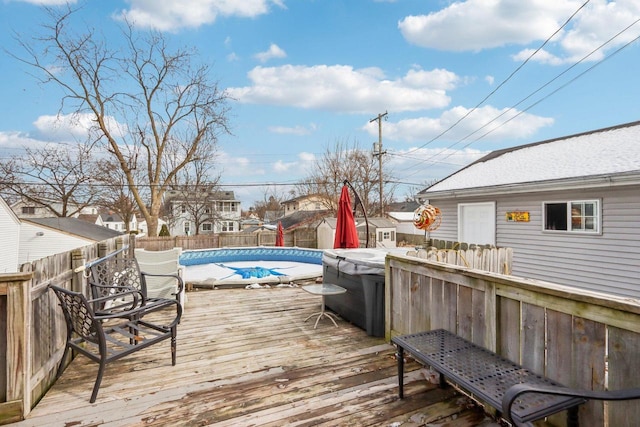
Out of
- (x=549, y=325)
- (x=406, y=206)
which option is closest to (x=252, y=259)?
(x=549, y=325)

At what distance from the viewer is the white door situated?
8578mm

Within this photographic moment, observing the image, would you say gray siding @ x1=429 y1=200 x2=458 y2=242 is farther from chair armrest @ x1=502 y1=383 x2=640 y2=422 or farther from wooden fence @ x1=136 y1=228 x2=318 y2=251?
wooden fence @ x1=136 y1=228 x2=318 y2=251

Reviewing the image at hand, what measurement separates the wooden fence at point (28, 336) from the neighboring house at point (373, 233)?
13487 millimetres

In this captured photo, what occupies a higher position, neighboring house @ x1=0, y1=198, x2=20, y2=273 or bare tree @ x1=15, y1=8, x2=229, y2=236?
bare tree @ x1=15, y1=8, x2=229, y2=236

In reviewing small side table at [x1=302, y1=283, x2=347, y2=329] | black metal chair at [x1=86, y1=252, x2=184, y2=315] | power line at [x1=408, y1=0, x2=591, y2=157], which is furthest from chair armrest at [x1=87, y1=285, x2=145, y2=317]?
power line at [x1=408, y1=0, x2=591, y2=157]

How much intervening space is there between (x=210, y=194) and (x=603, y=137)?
84.3 feet

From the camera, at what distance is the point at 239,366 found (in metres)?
2.99

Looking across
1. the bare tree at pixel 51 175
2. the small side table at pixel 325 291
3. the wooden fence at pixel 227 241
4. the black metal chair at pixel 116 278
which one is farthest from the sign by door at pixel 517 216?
the bare tree at pixel 51 175

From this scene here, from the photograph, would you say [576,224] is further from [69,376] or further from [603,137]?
[69,376]

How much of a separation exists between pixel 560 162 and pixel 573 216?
65.1 inches

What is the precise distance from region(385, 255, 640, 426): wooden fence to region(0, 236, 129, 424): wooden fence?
313 centimetres

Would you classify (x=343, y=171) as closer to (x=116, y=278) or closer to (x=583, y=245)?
(x=583, y=245)

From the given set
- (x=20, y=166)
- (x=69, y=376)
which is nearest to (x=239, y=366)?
(x=69, y=376)

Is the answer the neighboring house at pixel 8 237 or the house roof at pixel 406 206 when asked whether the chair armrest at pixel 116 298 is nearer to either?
the neighboring house at pixel 8 237
